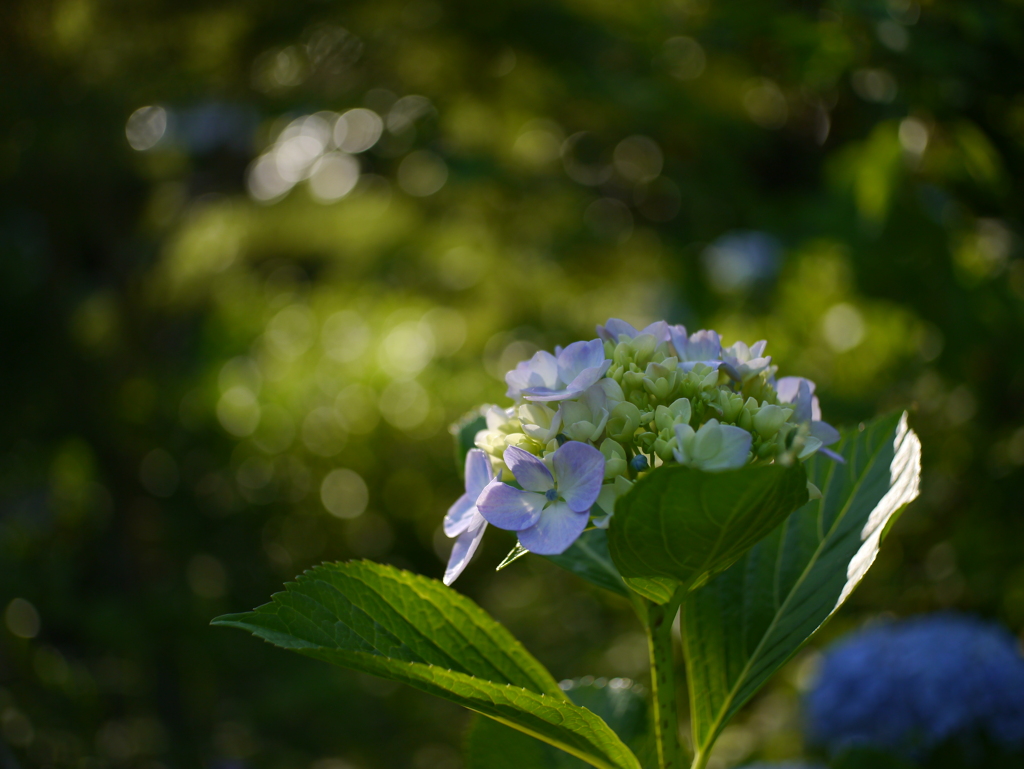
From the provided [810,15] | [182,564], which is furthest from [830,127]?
[182,564]

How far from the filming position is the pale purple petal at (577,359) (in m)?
0.37

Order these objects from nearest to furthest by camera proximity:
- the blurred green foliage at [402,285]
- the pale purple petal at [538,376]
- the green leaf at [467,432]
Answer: the pale purple petal at [538,376] → the green leaf at [467,432] → the blurred green foliage at [402,285]

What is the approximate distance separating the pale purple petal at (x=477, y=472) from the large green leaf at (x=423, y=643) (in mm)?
52

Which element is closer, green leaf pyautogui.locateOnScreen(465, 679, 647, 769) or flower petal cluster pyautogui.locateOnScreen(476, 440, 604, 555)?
flower petal cluster pyautogui.locateOnScreen(476, 440, 604, 555)

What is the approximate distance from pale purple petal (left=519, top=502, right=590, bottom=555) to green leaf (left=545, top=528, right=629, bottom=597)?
9 centimetres

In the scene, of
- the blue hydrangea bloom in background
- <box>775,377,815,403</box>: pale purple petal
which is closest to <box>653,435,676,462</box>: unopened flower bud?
<box>775,377,815,403</box>: pale purple petal

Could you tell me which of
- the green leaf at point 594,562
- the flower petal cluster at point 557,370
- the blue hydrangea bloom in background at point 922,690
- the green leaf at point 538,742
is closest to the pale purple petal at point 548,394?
the flower petal cluster at point 557,370

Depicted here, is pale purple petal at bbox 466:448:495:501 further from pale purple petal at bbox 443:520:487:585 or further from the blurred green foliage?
the blurred green foliage

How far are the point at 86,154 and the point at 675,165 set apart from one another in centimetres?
145

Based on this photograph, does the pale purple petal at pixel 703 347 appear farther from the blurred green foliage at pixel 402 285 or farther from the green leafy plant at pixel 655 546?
the blurred green foliage at pixel 402 285

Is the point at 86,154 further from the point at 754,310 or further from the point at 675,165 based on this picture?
the point at 754,310

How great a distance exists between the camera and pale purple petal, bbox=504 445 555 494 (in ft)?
1.07

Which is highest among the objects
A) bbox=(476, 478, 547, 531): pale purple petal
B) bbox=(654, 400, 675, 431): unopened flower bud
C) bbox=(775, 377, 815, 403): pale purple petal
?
bbox=(654, 400, 675, 431): unopened flower bud

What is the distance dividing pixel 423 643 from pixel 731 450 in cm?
18
